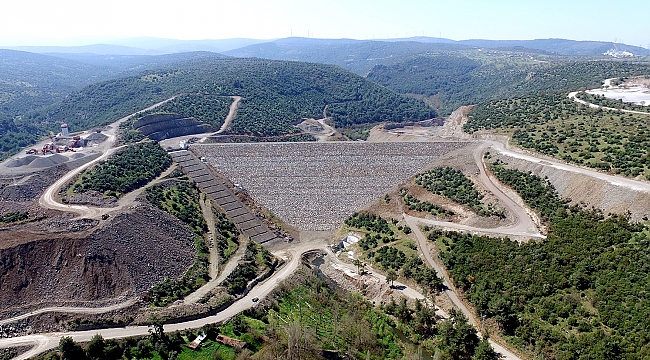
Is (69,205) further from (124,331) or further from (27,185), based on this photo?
(124,331)

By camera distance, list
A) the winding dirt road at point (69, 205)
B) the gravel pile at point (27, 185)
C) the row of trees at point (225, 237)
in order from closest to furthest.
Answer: the winding dirt road at point (69, 205) → the row of trees at point (225, 237) → the gravel pile at point (27, 185)

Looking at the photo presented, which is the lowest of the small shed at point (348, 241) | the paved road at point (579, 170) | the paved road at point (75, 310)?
the small shed at point (348, 241)

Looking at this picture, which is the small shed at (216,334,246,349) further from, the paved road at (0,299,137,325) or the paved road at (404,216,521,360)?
the paved road at (404,216,521,360)

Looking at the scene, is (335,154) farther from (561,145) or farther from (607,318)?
(607,318)

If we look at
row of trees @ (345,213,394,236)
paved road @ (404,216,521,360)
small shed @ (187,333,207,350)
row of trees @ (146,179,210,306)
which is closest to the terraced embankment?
row of trees @ (146,179,210,306)

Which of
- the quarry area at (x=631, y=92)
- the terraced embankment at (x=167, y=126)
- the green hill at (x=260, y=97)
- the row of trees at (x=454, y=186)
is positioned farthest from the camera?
the green hill at (x=260, y=97)

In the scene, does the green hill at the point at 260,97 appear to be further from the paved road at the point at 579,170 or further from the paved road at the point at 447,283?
the paved road at the point at 447,283

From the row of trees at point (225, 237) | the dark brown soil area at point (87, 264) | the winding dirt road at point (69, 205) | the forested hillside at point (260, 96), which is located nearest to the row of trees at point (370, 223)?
the row of trees at point (225, 237)

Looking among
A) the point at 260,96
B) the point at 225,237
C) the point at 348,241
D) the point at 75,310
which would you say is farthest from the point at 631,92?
the point at 75,310

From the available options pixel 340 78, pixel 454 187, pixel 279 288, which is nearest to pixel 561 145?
pixel 454 187
